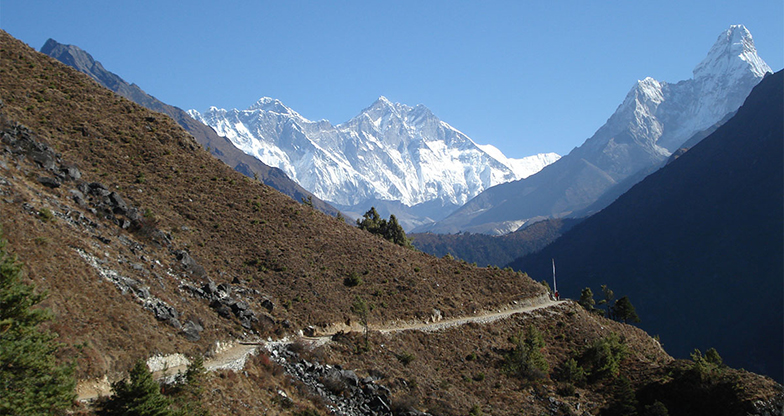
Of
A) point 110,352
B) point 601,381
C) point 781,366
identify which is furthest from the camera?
point 781,366

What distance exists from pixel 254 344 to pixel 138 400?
46.9 ft

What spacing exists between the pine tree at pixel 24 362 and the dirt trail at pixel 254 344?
2.62 m

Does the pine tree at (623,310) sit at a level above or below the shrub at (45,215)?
above

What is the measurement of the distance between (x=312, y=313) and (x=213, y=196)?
67.7 ft

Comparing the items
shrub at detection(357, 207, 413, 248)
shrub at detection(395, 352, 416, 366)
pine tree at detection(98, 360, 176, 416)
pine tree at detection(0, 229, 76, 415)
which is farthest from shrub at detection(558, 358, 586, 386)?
shrub at detection(357, 207, 413, 248)

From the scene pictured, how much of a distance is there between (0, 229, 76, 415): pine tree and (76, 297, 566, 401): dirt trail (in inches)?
103

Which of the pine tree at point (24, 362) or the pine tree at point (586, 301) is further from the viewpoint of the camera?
the pine tree at point (586, 301)

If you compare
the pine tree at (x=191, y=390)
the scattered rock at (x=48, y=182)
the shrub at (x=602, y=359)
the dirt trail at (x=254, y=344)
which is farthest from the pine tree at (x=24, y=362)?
the shrub at (x=602, y=359)

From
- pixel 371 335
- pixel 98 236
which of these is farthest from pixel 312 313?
pixel 98 236

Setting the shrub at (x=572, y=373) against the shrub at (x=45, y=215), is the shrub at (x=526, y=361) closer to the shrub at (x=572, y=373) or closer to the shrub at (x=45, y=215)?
the shrub at (x=572, y=373)

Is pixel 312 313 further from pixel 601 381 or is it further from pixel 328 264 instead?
pixel 601 381

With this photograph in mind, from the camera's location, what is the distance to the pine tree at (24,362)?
Answer: 1723cm

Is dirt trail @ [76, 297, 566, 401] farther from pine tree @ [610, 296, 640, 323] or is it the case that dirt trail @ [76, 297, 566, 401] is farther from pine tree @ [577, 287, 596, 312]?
pine tree @ [610, 296, 640, 323]

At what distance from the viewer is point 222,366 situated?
28.7 meters
